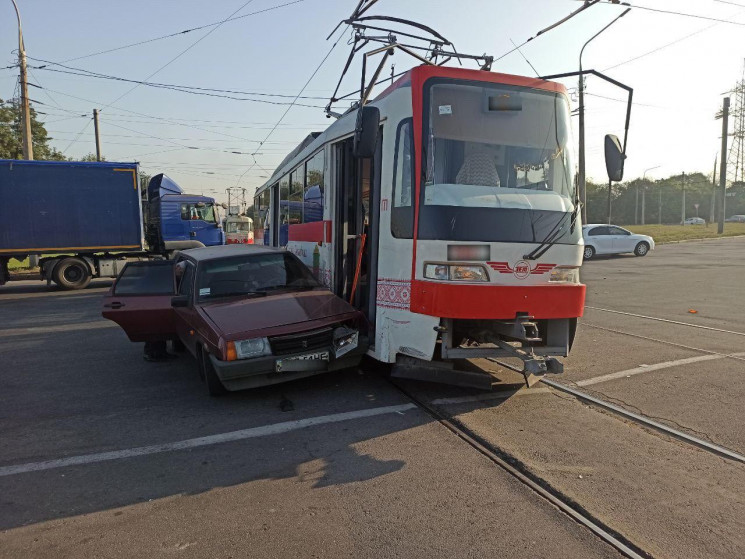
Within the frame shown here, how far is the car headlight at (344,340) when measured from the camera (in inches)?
222

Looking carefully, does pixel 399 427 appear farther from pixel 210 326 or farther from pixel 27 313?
pixel 27 313

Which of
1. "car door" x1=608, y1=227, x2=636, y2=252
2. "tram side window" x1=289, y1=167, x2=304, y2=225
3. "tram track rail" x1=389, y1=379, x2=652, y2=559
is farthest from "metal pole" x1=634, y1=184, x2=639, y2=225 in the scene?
"tram track rail" x1=389, y1=379, x2=652, y2=559

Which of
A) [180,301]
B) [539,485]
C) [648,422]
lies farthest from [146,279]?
[648,422]

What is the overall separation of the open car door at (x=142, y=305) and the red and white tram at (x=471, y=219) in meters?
2.95

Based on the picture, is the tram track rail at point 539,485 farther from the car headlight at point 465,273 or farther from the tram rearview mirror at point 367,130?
the tram rearview mirror at point 367,130

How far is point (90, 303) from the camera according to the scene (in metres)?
14.1

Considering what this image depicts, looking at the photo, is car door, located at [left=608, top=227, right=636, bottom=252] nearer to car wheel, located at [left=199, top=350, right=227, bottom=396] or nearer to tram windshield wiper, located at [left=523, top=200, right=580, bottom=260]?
tram windshield wiper, located at [left=523, top=200, right=580, bottom=260]

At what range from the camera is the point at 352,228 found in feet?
23.8

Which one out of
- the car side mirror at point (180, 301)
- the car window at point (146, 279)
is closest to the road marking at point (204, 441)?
the car side mirror at point (180, 301)

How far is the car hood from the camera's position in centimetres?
545

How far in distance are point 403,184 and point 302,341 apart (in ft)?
6.30

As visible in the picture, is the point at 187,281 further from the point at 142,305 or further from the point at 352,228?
the point at 352,228

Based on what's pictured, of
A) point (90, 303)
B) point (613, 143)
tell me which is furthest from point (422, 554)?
point (90, 303)

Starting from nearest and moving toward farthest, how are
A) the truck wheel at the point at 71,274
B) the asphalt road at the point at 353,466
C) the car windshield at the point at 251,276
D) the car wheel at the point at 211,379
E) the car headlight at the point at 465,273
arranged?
the asphalt road at the point at 353,466 < the car headlight at the point at 465,273 < the car wheel at the point at 211,379 < the car windshield at the point at 251,276 < the truck wheel at the point at 71,274
